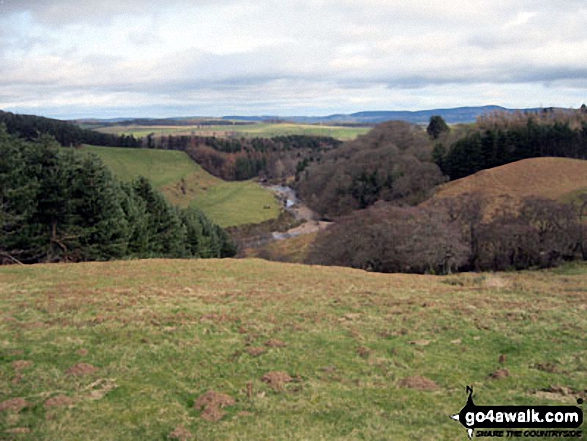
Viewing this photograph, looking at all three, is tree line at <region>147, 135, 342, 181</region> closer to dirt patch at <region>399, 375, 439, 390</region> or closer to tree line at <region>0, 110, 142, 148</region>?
tree line at <region>0, 110, 142, 148</region>

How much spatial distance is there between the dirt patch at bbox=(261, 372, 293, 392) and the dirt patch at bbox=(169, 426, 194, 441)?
2.17 m

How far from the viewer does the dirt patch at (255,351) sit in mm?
10790

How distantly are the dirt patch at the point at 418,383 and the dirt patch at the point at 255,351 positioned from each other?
3.39 meters

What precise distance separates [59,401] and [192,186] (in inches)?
5186

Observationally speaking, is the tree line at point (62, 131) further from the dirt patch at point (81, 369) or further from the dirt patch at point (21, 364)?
the dirt patch at point (81, 369)

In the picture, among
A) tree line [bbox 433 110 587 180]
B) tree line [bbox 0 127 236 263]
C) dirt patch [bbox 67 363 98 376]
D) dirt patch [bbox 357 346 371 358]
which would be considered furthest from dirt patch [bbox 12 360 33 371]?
tree line [bbox 433 110 587 180]

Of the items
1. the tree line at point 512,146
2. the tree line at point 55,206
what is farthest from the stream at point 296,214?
the tree line at point 55,206

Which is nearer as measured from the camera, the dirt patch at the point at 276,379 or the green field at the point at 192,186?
the dirt patch at the point at 276,379

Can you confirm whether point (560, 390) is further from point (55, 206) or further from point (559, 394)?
point (55, 206)

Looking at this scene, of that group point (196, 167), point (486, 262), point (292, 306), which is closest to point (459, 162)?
point (486, 262)

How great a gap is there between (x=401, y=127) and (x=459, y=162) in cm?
1888

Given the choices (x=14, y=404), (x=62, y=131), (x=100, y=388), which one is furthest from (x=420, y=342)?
(x=62, y=131)

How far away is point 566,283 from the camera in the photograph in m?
21.1

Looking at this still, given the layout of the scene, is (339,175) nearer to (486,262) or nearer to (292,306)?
(486,262)
